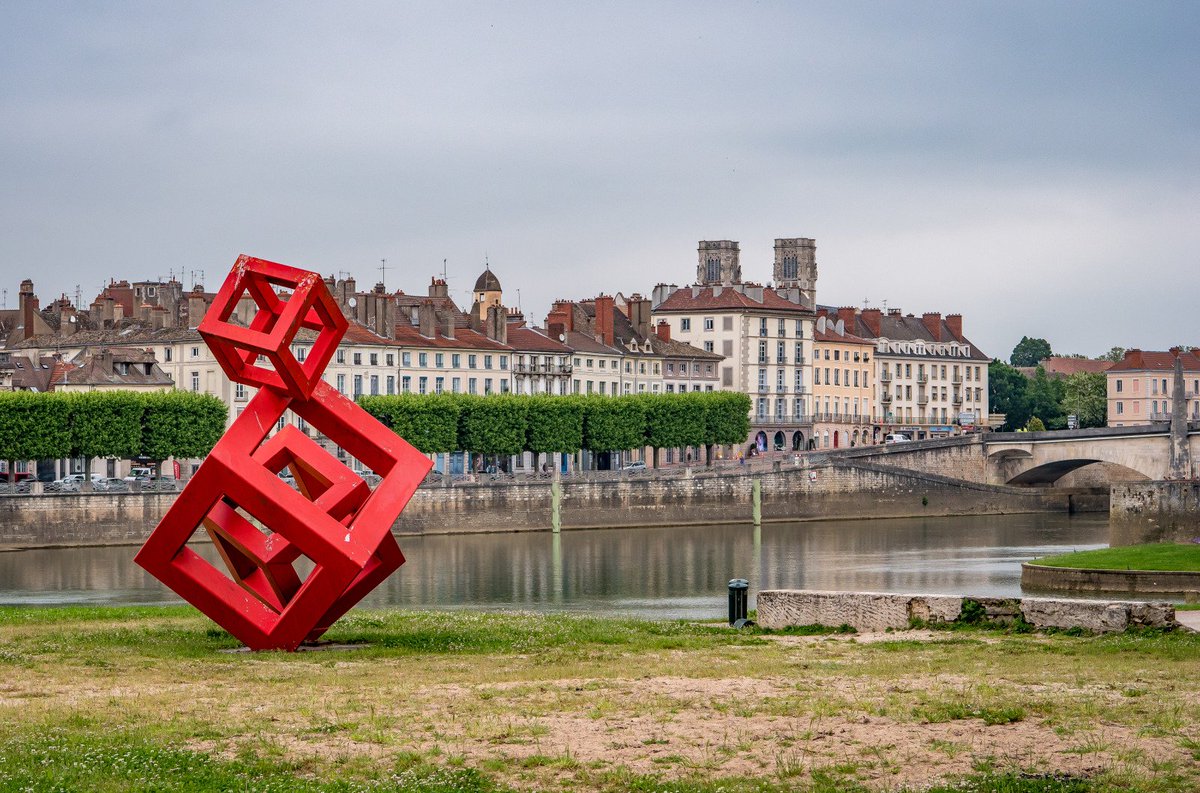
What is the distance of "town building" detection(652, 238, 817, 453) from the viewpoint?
11031 cm

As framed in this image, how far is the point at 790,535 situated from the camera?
7256cm

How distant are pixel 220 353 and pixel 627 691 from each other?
7.27 metres

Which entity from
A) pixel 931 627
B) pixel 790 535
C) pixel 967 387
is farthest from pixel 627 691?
pixel 967 387

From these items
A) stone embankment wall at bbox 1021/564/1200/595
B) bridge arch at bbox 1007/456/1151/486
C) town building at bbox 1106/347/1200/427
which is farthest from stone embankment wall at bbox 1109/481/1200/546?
town building at bbox 1106/347/1200/427

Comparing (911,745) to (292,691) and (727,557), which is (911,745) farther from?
(727,557)

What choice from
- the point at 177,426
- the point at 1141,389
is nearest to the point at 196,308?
the point at 177,426

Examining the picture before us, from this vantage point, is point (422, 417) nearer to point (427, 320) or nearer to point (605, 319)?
point (427, 320)

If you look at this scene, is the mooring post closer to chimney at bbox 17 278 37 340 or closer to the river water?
the river water

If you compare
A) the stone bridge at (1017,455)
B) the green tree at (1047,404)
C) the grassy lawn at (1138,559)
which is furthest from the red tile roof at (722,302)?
the grassy lawn at (1138,559)

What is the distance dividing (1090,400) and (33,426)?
82.1 meters

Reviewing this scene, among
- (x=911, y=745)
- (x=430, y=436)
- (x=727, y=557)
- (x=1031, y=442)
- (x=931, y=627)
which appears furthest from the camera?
(x=1031, y=442)

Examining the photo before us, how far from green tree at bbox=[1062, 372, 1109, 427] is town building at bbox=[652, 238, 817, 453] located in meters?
24.9

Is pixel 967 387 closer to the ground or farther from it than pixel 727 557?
farther from it

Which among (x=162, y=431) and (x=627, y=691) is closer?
(x=627, y=691)
